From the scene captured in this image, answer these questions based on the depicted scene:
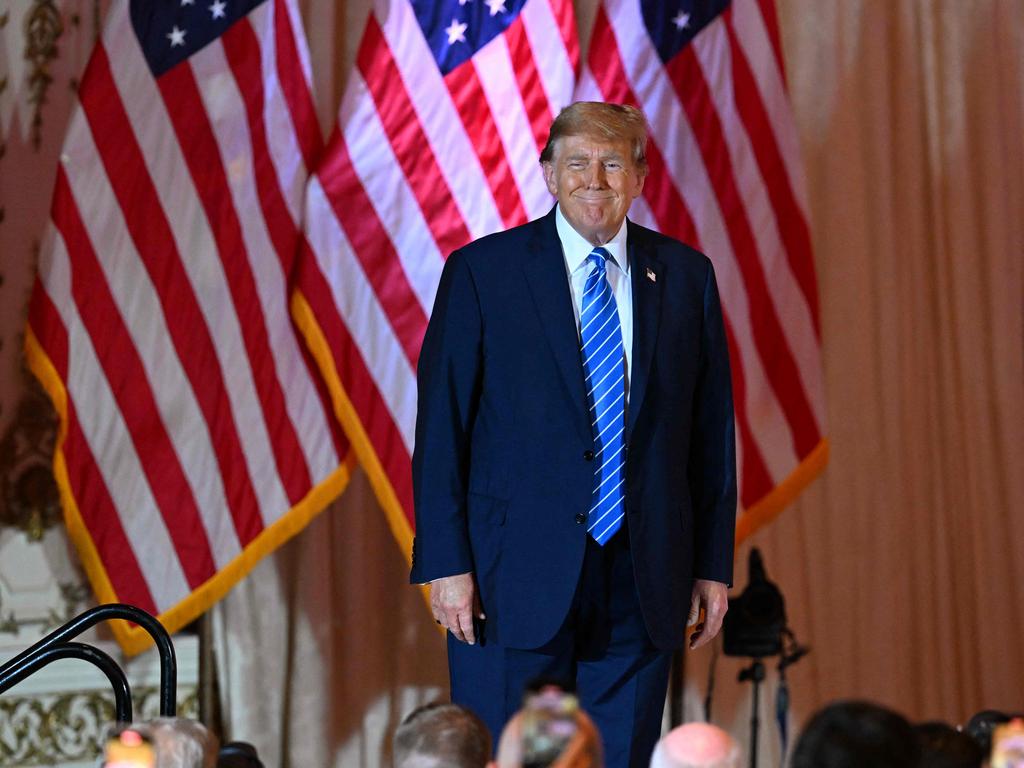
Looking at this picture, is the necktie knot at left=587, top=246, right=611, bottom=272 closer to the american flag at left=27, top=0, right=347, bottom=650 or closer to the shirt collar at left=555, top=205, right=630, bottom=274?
the shirt collar at left=555, top=205, right=630, bottom=274

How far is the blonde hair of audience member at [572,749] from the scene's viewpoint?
4.46 feet

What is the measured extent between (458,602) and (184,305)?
1753 millimetres

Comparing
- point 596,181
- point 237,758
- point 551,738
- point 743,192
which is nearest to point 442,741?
point 551,738

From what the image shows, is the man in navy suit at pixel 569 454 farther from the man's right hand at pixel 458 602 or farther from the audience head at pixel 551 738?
the audience head at pixel 551 738

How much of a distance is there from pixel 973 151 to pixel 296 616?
2.97 m

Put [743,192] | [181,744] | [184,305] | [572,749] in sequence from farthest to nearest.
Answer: [743,192], [184,305], [181,744], [572,749]

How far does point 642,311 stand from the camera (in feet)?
8.88

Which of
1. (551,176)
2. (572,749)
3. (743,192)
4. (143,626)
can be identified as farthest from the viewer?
(743,192)

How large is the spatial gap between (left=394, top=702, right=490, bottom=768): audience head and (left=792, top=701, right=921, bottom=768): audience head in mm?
417

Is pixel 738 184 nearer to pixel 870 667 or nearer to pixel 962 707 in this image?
→ pixel 870 667

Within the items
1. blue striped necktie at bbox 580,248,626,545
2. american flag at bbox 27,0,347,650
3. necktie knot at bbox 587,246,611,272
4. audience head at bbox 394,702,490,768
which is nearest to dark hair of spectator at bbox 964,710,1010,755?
audience head at bbox 394,702,490,768

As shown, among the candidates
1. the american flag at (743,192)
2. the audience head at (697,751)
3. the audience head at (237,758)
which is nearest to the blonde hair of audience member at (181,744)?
the audience head at (237,758)

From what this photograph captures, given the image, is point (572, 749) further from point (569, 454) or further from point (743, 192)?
point (743, 192)

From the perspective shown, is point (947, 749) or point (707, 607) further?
point (707, 607)
